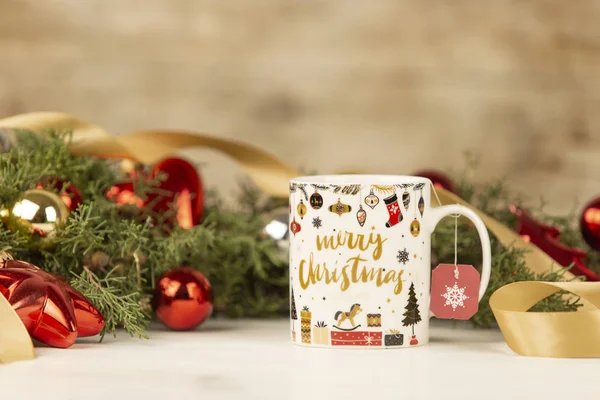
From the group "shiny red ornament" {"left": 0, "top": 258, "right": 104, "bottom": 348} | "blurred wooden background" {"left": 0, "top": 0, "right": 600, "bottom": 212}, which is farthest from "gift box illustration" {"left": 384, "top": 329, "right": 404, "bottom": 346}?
"blurred wooden background" {"left": 0, "top": 0, "right": 600, "bottom": 212}

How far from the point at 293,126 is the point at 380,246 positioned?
75cm

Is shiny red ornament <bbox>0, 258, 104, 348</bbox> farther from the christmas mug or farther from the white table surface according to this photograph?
the christmas mug

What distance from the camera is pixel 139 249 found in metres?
0.87

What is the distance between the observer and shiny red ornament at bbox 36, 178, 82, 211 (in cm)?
87

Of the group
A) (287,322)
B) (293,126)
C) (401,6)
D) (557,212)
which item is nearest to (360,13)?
(401,6)

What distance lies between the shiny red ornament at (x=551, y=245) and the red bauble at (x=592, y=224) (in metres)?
0.05

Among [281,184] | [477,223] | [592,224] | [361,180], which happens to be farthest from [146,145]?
[592,224]

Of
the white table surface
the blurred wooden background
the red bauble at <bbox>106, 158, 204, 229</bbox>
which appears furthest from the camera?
the blurred wooden background

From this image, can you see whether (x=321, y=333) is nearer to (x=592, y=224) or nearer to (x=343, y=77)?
(x=592, y=224)

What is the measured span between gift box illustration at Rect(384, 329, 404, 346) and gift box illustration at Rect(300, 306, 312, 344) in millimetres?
70

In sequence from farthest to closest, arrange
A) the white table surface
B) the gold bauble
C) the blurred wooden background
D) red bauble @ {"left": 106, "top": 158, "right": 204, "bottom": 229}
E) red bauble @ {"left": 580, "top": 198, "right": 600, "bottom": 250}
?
the blurred wooden background
red bauble @ {"left": 580, "top": 198, "right": 600, "bottom": 250}
red bauble @ {"left": 106, "top": 158, "right": 204, "bottom": 229}
the gold bauble
the white table surface

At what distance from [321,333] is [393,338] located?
0.21 feet

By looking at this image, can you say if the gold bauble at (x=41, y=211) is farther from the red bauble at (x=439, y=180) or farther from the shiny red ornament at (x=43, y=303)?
the red bauble at (x=439, y=180)

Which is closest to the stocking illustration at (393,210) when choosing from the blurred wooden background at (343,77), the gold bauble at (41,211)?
the gold bauble at (41,211)
